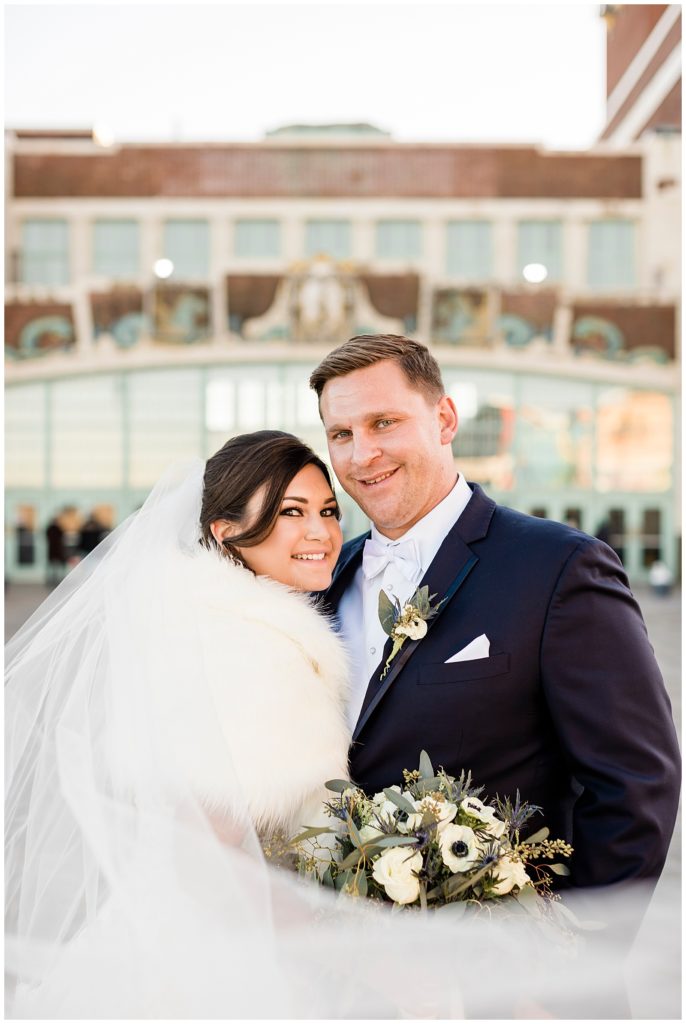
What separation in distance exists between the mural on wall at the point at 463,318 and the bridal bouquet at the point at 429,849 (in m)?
20.3

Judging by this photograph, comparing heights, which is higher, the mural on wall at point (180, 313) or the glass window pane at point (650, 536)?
the mural on wall at point (180, 313)

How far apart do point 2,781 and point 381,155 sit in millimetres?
22907

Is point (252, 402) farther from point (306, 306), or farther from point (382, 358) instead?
point (382, 358)

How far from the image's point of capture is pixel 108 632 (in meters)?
2.74

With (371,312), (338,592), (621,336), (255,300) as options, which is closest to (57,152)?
(255,300)

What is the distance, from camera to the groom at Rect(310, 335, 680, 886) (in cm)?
246

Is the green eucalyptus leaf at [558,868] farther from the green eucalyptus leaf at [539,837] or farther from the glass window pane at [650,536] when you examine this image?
the glass window pane at [650,536]

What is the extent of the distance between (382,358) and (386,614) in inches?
32.2

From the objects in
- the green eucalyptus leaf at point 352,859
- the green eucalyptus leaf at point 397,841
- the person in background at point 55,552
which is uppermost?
the green eucalyptus leaf at point 397,841

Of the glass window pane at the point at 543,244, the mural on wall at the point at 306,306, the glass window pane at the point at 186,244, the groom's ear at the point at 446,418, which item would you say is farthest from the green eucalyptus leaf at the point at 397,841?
the glass window pane at the point at 543,244

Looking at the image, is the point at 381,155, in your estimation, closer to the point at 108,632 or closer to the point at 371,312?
the point at 371,312

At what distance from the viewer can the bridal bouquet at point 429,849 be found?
221 centimetres

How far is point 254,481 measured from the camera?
3.06 m

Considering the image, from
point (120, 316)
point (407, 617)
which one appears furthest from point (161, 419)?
point (407, 617)
